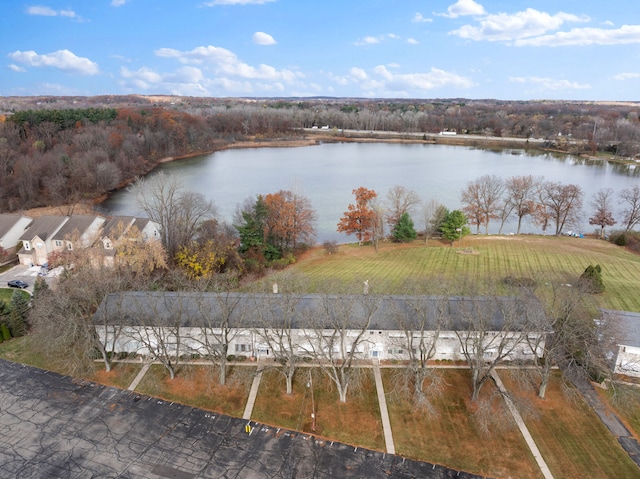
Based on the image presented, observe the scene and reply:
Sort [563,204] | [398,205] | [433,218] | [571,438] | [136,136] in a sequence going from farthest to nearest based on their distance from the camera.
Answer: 1. [136,136]
2. [563,204]
3. [398,205]
4. [433,218]
5. [571,438]

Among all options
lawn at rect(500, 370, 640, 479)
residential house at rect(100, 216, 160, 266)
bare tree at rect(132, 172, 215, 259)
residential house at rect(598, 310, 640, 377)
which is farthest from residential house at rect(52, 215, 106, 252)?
residential house at rect(598, 310, 640, 377)

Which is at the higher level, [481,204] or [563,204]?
[563,204]

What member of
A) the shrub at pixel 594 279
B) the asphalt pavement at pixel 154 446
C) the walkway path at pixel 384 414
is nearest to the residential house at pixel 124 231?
the asphalt pavement at pixel 154 446

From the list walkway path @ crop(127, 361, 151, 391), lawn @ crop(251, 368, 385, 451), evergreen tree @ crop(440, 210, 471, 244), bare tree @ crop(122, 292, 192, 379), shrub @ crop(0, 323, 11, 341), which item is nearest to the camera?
lawn @ crop(251, 368, 385, 451)

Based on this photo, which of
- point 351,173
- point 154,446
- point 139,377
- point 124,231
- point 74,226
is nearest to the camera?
point 154,446

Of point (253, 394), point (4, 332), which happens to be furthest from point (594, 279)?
point (4, 332)

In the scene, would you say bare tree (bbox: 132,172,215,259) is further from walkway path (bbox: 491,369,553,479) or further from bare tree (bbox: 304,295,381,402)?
walkway path (bbox: 491,369,553,479)

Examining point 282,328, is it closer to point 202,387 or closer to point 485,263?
point 202,387
